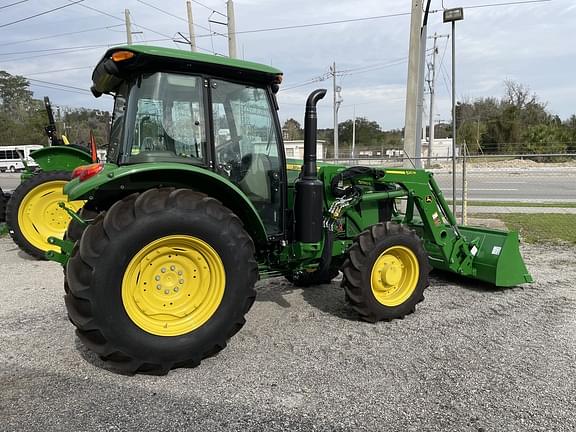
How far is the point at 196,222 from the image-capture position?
338cm

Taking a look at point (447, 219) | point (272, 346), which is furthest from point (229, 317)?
point (447, 219)

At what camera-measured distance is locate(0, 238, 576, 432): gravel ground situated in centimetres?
290

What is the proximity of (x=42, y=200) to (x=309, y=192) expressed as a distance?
5585mm

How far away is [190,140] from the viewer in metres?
3.78

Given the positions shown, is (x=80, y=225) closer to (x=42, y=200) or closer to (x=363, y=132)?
(x=42, y=200)

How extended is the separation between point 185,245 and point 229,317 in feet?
2.08

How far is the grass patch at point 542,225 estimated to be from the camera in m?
8.15

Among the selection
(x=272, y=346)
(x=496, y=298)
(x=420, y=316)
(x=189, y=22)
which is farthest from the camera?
(x=189, y=22)

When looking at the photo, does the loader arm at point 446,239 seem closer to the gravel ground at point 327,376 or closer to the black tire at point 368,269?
the gravel ground at point 327,376

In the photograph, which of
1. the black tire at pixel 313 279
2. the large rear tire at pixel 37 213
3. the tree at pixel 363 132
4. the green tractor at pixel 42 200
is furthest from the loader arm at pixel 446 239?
the tree at pixel 363 132

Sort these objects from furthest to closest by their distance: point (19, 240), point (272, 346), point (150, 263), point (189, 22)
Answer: point (189, 22)
point (19, 240)
point (272, 346)
point (150, 263)

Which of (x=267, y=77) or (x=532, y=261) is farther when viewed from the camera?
(x=532, y=261)

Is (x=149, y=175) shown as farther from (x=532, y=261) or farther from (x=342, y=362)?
(x=532, y=261)

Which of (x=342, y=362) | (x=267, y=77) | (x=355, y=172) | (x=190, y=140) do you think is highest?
(x=267, y=77)
